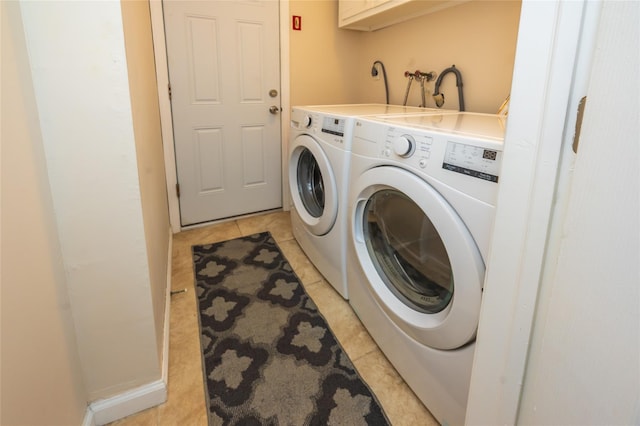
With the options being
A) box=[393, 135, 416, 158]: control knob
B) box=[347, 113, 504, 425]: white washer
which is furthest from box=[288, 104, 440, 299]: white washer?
box=[393, 135, 416, 158]: control knob

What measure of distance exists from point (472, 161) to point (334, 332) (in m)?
1.01

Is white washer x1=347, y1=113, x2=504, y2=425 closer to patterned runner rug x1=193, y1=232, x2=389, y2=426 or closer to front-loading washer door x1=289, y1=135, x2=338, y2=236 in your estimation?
patterned runner rug x1=193, y1=232, x2=389, y2=426

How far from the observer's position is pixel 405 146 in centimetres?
109

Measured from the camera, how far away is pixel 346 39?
9.30 feet

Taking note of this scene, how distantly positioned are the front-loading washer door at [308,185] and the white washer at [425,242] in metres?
0.36

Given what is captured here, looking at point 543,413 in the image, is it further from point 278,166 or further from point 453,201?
point 278,166

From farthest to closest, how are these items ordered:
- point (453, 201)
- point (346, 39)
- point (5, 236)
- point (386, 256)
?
point (346, 39) < point (386, 256) < point (453, 201) < point (5, 236)

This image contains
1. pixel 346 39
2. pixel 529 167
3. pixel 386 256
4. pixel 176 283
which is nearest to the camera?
pixel 529 167

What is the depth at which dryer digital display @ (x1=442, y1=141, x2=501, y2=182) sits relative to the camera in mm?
853

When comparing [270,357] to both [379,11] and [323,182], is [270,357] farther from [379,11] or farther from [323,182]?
[379,11]

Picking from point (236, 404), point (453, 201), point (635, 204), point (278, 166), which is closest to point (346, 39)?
point (278, 166)

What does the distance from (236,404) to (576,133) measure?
4.11 ft

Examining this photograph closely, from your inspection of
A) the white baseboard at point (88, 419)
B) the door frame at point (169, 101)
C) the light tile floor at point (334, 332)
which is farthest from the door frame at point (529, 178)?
the door frame at point (169, 101)

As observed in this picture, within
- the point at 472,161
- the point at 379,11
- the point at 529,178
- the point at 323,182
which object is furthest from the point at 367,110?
the point at 529,178
